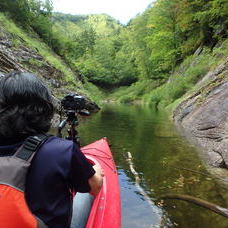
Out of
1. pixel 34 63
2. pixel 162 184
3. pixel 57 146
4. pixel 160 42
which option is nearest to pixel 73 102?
pixel 57 146

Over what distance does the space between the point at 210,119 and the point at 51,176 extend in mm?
9340

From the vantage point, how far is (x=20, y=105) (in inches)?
72.3

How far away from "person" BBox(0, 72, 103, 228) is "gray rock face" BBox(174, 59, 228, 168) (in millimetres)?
5534

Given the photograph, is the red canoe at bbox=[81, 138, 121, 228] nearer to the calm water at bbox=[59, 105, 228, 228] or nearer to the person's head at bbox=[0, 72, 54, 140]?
the calm water at bbox=[59, 105, 228, 228]

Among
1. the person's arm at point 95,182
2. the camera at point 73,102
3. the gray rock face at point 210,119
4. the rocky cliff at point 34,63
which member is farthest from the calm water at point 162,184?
the rocky cliff at point 34,63

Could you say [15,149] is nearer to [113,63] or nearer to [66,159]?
[66,159]

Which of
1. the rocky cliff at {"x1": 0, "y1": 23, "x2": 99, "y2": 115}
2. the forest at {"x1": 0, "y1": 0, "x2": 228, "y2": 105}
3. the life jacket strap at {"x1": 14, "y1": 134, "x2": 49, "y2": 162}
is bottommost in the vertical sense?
the life jacket strap at {"x1": 14, "y1": 134, "x2": 49, "y2": 162}

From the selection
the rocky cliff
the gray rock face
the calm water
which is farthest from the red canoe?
the rocky cliff

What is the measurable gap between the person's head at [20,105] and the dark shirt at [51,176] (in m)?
0.10

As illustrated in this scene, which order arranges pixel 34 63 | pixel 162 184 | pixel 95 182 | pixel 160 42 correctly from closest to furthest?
1. pixel 95 182
2. pixel 162 184
3. pixel 34 63
4. pixel 160 42

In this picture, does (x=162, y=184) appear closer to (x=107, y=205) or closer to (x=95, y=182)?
(x=107, y=205)

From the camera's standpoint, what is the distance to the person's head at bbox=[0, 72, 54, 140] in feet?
5.97

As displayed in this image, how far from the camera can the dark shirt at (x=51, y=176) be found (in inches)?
68.9

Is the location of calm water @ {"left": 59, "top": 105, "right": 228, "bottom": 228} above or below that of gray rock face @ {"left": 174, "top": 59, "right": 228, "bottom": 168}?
below
